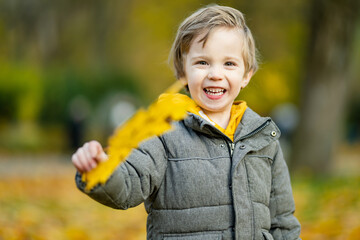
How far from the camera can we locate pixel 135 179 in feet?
7.17

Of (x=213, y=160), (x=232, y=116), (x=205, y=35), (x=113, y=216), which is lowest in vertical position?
(x=213, y=160)

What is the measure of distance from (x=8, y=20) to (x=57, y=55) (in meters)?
2.77

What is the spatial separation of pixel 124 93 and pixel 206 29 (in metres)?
18.6

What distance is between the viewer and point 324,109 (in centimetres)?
1039

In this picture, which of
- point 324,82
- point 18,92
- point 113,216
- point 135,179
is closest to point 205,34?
point 135,179

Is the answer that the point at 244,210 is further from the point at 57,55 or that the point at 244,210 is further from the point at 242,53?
the point at 57,55

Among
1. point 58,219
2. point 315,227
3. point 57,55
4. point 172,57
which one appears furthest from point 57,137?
point 172,57

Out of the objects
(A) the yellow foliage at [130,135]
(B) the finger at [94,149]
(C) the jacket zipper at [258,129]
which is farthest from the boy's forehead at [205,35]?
(B) the finger at [94,149]

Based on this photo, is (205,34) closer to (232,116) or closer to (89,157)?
(232,116)

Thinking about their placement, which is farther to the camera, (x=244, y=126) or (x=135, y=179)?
(x=244, y=126)

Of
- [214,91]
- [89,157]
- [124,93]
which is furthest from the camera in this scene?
[124,93]

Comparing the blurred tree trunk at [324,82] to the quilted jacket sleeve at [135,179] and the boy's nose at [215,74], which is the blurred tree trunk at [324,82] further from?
the quilted jacket sleeve at [135,179]

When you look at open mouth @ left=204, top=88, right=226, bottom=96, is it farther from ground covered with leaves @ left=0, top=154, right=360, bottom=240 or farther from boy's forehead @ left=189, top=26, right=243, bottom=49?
ground covered with leaves @ left=0, top=154, right=360, bottom=240

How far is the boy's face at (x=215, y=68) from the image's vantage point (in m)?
2.44
